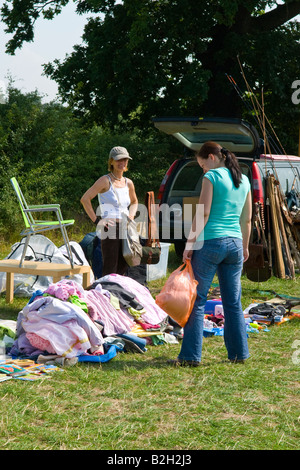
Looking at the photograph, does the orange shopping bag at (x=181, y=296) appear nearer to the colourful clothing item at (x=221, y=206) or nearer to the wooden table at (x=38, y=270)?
the colourful clothing item at (x=221, y=206)

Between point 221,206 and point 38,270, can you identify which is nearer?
point 221,206

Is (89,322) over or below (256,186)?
below

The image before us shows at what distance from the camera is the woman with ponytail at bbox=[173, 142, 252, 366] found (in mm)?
5016

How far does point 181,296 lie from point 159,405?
1.01 m

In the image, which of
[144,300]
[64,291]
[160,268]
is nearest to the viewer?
[64,291]

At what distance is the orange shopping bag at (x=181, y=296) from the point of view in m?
4.96

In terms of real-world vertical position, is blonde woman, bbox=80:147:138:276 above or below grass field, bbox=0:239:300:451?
above

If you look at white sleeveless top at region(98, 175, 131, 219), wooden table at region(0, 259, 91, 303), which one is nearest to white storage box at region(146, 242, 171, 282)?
wooden table at region(0, 259, 91, 303)

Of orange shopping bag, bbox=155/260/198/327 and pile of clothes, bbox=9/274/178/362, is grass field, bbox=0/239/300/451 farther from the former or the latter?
orange shopping bag, bbox=155/260/198/327

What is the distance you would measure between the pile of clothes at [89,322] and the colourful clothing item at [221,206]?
3.94 ft

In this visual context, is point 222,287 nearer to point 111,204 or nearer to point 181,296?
point 181,296

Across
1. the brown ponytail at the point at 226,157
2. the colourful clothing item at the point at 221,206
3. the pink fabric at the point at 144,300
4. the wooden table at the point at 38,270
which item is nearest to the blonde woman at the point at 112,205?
the pink fabric at the point at 144,300

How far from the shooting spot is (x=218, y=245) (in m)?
5.01

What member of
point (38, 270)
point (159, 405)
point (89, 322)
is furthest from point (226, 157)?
point (38, 270)
